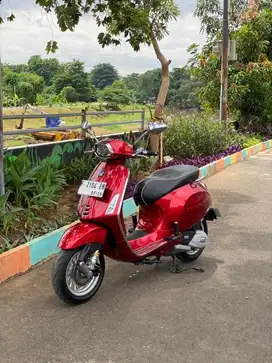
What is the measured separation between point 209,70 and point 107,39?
9.59 meters

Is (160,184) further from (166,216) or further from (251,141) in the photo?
(251,141)

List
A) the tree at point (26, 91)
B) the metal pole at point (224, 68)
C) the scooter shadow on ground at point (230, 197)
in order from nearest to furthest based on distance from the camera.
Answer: the scooter shadow on ground at point (230, 197) < the metal pole at point (224, 68) < the tree at point (26, 91)

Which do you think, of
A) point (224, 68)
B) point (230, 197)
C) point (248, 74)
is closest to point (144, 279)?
point (230, 197)

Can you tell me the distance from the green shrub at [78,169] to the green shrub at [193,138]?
2858mm

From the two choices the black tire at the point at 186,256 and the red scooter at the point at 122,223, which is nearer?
the red scooter at the point at 122,223

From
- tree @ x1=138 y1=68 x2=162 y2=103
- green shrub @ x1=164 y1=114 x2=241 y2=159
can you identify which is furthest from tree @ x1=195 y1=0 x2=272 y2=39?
tree @ x1=138 y1=68 x2=162 y2=103

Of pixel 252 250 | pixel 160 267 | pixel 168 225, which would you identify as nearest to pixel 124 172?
pixel 168 225

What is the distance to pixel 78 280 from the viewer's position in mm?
3193

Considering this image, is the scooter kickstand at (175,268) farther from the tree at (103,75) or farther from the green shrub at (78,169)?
the tree at (103,75)

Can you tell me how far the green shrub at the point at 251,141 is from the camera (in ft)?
38.9

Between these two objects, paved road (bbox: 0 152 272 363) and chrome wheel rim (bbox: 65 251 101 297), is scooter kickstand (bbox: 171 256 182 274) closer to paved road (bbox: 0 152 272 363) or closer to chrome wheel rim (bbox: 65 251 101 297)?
paved road (bbox: 0 152 272 363)

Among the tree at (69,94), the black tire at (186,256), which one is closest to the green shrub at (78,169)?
the black tire at (186,256)

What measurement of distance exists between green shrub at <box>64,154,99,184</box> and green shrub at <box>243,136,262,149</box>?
20.8 feet

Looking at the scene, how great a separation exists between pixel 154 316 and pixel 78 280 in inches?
23.3
